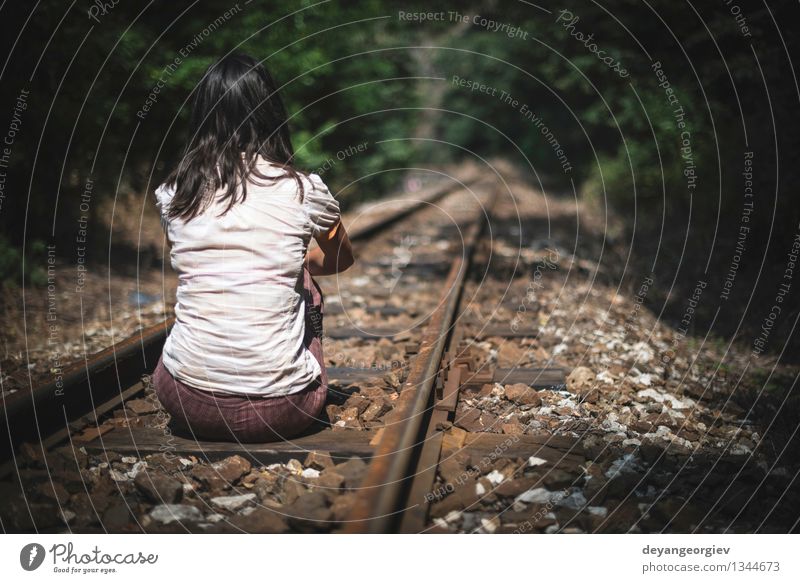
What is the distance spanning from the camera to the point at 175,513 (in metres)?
2.62

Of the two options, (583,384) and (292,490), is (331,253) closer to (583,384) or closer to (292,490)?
(292,490)

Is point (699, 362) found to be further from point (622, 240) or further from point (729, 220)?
point (622, 240)

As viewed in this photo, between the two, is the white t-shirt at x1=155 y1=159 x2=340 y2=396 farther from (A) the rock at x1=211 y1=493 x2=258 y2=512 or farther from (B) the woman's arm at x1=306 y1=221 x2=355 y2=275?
(A) the rock at x1=211 y1=493 x2=258 y2=512

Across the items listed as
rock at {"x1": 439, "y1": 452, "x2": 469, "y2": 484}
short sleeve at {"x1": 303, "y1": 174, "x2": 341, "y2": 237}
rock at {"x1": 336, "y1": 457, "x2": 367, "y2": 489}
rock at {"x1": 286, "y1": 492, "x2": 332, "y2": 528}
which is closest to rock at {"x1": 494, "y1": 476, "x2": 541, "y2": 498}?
rock at {"x1": 439, "y1": 452, "x2": 469, "y2": 484}

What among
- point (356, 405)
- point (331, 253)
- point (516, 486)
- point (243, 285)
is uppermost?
point (331, 253)

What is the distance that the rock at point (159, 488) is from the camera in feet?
8.71

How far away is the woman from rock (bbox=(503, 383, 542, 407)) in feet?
4.15

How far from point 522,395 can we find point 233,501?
1598mm

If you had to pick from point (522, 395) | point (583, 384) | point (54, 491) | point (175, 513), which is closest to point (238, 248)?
point (175, 513)

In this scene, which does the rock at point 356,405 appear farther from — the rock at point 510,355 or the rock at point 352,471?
the rock at point 510,355

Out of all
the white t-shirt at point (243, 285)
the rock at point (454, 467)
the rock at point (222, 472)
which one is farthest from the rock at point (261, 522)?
the rock at point (454, 467)

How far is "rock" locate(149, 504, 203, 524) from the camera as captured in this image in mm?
2590

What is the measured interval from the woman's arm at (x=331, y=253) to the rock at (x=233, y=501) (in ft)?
3.49
